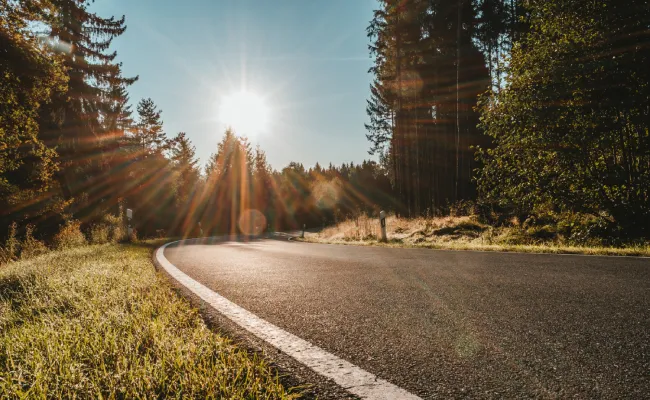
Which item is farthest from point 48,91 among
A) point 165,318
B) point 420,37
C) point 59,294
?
point 420,37

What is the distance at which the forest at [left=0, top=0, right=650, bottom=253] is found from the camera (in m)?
8.28

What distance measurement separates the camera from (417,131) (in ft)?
87.0

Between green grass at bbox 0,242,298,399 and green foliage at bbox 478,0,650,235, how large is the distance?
29.0 feet

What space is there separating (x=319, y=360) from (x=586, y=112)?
9414 millimetres

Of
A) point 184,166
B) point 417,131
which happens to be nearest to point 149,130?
point 184,166

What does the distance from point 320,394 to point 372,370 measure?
1.08 feet

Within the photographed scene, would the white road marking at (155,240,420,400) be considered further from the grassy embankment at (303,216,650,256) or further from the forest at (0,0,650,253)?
the forest at (0,0,650,253)

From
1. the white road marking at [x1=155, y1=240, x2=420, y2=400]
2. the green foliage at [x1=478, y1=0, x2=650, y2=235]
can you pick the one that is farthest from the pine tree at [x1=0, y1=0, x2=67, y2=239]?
the green foliage at [x1=478, y1=0, x2=650, y2=235]

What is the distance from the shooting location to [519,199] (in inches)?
364

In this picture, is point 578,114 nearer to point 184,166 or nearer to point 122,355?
point 122,355

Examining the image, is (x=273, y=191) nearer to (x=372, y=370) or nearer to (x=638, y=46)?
(x=638, y=46)

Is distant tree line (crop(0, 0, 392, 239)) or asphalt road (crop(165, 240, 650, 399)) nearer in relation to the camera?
asphalt road (crop(165, 240, 650, 399))

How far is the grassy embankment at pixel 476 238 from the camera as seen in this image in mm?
7113

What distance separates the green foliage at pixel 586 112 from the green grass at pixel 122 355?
885cm
